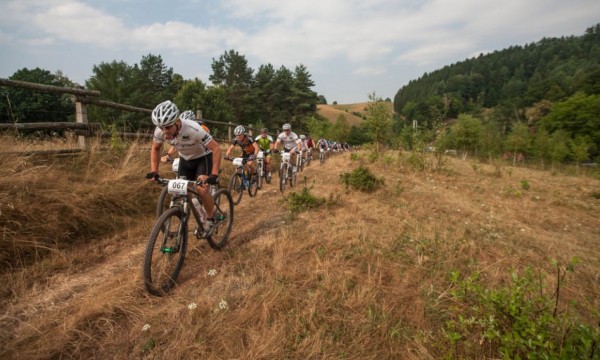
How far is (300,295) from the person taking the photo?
10.3ft

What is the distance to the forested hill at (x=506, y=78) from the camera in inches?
3839

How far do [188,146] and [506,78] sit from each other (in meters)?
166

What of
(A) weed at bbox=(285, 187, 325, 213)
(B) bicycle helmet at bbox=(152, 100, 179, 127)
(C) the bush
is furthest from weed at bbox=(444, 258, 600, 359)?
(C) the bush

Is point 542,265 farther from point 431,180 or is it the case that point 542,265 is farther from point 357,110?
point 357,110

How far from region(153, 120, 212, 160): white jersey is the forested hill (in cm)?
10447

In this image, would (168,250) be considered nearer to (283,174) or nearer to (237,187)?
(237,187)

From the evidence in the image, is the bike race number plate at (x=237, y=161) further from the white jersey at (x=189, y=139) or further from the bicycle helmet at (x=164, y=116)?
the bicycle helmet at (x=164, y=116)

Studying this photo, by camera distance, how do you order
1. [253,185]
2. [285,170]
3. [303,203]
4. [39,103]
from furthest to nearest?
[39,103] → [285,170] → [253,185] → [303,203]

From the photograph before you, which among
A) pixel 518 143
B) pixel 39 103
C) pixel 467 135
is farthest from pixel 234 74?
pixel 518 143

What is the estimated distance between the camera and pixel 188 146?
4.50 metres

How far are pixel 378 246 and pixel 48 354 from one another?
158 inches

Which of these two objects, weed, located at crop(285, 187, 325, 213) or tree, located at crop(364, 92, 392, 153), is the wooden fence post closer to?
weed, located at crop(285, 187, 325, 213)

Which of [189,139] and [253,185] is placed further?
[253,185]

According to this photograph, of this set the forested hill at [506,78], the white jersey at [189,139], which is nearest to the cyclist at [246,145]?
the white jersey at [189,139]
